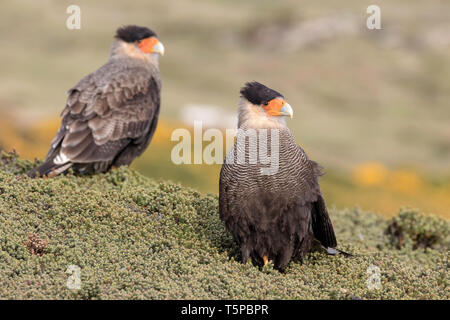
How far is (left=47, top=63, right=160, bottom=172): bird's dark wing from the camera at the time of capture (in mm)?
11430

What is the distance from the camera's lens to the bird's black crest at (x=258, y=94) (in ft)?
26.8

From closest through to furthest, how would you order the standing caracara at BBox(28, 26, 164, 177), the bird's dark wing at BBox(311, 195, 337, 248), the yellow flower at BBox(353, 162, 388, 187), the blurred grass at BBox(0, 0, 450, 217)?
1. the bird's dark wing at BBox(311, 195, 337, 248)
2. the standing caracara at BBox(28, 26, 164, 177)
3. the yellow flower at BBox(353, 162, 388, 187)
4. the blurred grass at BBox(0, 0, 450, 217)

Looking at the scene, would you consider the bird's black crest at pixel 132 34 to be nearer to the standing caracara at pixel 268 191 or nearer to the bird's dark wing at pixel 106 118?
the bird's dark wing at pixel 106 118

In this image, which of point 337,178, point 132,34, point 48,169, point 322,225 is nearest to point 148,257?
point 322,225

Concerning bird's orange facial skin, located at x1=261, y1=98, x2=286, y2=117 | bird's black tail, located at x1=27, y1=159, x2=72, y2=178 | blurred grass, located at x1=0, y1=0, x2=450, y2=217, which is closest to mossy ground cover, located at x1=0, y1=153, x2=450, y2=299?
bird's black tail, located at x1=27, y1=159, x2=72, y2=178

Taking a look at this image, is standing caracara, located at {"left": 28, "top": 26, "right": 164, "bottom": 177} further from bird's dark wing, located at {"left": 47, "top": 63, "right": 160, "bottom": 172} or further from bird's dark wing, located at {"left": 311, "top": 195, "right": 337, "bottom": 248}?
bird's dark wing, located at {"left": 311, "top": 195, "right": 337, "bottom": 248}

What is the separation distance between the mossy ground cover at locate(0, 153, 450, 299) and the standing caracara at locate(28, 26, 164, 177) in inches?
41.2

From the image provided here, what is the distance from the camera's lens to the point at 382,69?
158 ft

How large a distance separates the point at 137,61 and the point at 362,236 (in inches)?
223

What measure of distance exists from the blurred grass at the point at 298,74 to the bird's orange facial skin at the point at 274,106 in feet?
37.0

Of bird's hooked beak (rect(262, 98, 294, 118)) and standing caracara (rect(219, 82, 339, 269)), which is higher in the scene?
bird's hooked beak (rect(262, 98, 294, 118))

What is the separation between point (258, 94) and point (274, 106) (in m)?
0.27
